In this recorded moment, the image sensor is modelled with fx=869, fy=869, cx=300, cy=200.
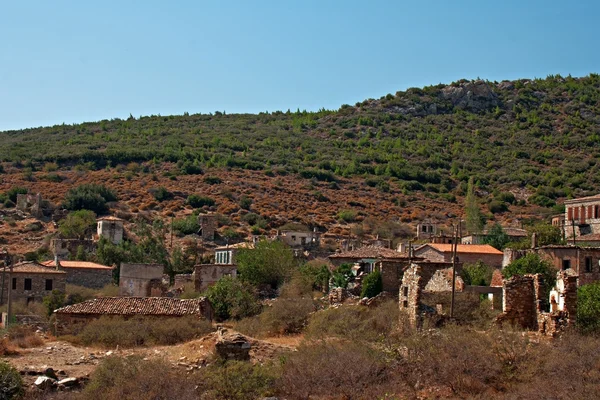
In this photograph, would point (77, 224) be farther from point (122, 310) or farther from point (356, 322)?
point (356, 322)

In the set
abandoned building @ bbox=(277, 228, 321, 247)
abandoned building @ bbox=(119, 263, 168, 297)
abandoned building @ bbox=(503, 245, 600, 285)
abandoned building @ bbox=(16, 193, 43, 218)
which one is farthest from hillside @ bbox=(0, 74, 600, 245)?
abandoned building @ bbox=(503, 245, 600, 285)

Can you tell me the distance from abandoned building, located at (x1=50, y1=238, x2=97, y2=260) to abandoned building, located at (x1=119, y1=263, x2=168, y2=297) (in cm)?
1414

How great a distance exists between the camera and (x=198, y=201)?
3410 inches

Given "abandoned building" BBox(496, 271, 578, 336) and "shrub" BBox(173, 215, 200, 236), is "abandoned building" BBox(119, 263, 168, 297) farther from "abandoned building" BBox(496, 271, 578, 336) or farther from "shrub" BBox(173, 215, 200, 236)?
"abandoned building" BBox(496, 271, 578, 336)

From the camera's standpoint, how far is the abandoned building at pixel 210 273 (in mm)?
46084

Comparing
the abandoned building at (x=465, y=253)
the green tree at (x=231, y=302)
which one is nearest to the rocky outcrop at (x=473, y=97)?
the abandoned building at (x=465, y=253)

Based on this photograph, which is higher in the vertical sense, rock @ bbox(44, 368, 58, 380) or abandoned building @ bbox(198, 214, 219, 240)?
abandoned building @ bbox(198, 214, 219, 240)

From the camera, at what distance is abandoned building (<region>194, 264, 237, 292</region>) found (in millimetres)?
46084

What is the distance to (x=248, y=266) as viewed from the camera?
149 feet

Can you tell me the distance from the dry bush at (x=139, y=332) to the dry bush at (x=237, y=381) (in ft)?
16.8

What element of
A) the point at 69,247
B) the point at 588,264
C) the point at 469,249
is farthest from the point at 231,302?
the point at 69,247

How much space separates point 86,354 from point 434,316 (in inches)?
395

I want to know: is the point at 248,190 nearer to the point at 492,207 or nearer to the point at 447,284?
the point at 492,207

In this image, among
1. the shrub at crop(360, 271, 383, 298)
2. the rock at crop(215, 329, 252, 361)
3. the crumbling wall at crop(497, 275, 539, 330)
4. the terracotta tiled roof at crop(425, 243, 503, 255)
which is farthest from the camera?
the terracotta tiled roof at crop(425, 243, 503, 255)
